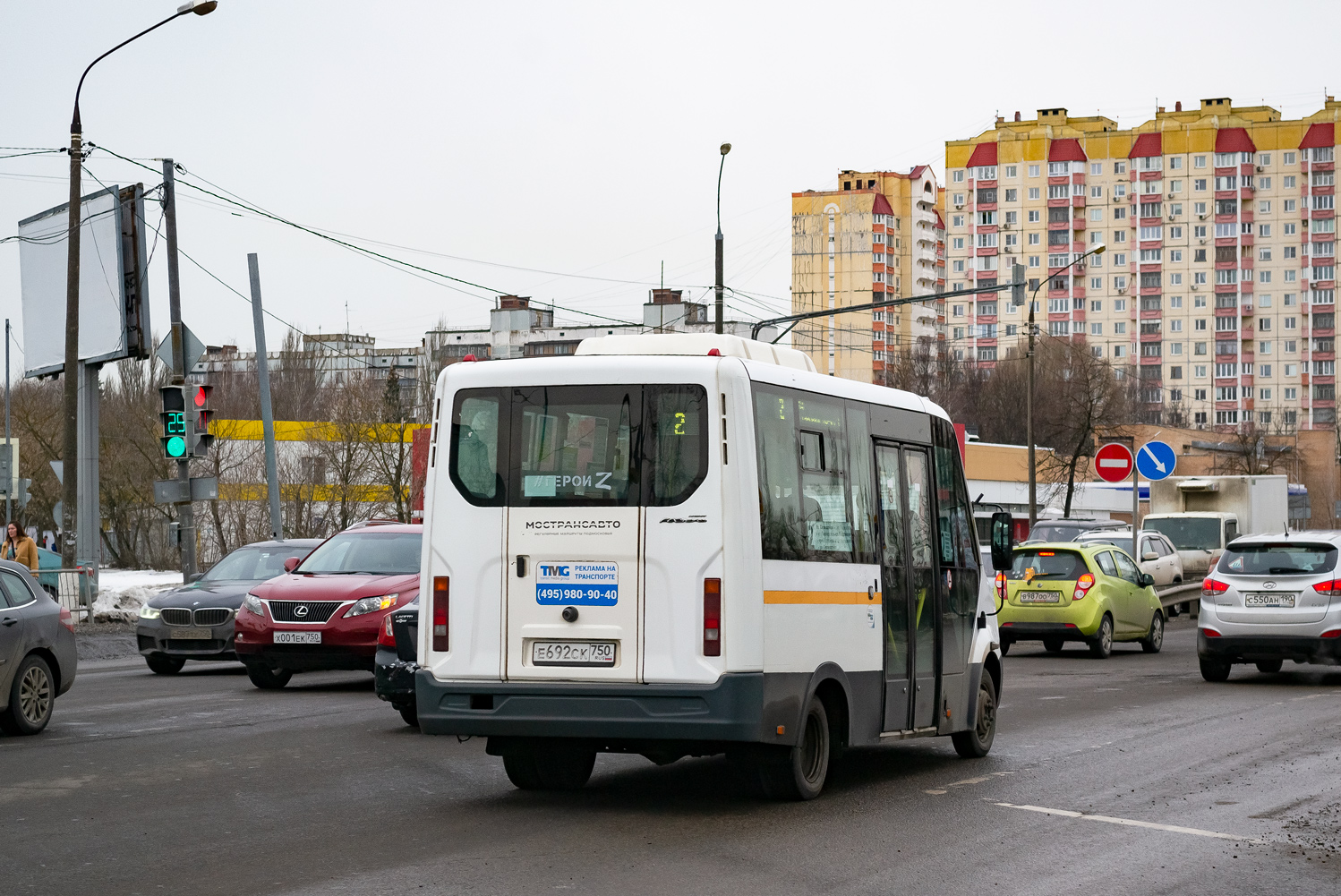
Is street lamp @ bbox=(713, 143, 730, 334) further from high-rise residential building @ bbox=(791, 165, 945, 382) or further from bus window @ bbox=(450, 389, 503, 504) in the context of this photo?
high-rise residential building @ bbox=(791, 165, 945, 382)

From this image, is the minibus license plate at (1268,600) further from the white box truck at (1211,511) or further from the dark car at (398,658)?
the white box truck at (1211,511)

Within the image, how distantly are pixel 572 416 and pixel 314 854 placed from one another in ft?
8.88

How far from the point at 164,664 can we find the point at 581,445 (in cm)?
1300

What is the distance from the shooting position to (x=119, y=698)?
658 inches

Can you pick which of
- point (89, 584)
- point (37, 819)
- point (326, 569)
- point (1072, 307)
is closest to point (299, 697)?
point (326, 569)

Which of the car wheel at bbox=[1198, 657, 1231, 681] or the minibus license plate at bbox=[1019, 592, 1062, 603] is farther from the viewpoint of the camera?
the minibus license plate at bbox=[1019, 592, 1062, 603]

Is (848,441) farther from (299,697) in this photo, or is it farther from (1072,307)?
(1072,307)

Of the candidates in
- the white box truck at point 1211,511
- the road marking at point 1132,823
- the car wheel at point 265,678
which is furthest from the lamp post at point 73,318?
the white box truck at point 1211,511

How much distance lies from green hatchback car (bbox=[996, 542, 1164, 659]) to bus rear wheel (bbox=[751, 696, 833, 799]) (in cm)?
1357

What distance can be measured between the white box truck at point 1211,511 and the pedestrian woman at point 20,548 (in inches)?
977

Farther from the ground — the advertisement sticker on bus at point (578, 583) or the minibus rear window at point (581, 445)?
the minibus rear window at point (581, 445)

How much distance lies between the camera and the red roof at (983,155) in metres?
153

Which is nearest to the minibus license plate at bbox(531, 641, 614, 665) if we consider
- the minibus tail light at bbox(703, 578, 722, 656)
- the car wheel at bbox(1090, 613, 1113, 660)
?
the minibus tail light at bbox(703, 578, 722, 656)

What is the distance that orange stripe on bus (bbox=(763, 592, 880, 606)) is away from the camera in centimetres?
889
